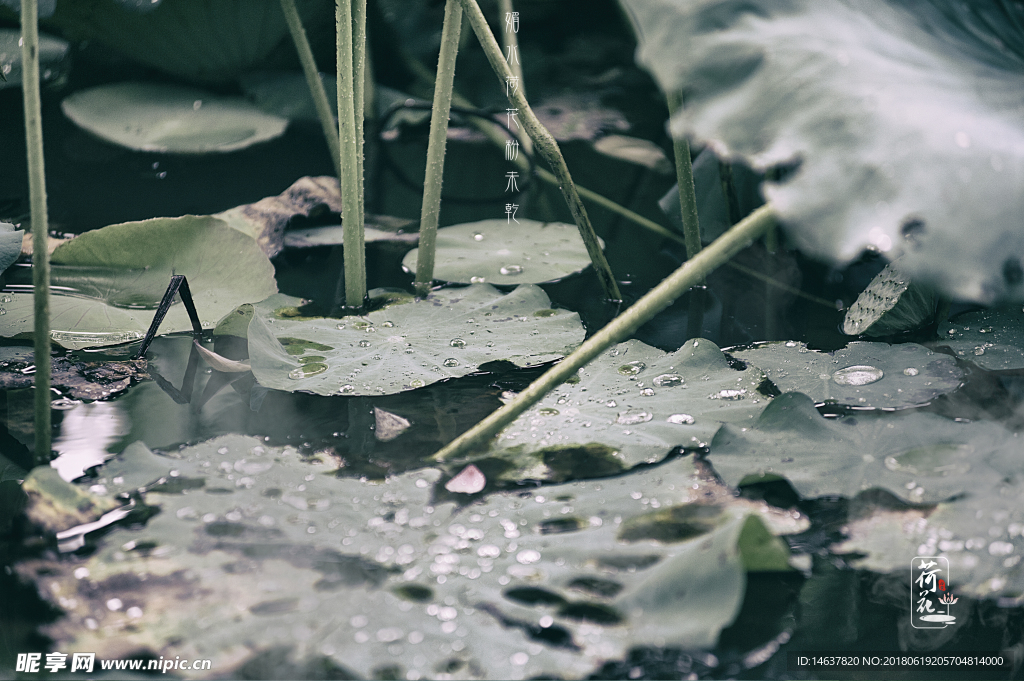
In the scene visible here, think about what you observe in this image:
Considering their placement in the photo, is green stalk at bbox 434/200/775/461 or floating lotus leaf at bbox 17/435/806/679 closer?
floating lotus leaf at bbox 17/435/806/679

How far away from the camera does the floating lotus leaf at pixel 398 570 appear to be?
0.49 metres

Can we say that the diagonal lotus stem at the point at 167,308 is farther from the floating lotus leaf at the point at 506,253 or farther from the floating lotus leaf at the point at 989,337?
the floating lotus leaf at the point at 989,337

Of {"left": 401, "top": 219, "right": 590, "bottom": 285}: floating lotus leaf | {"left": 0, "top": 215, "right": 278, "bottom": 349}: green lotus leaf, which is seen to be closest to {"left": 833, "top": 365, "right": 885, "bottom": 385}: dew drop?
{"left": 401, "top": 219, "right": 590, "bottom": 285}: floating lotus leaf

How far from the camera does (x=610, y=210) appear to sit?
1.51 m

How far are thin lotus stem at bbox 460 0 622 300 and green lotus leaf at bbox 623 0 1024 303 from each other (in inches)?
12.5

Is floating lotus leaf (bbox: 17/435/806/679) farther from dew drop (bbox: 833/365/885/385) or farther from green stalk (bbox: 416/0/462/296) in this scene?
green stalk (bbox: 416/0/462/296)

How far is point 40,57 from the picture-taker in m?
1.57

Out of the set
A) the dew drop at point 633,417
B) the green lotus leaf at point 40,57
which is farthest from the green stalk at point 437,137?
the green lotus leaf at point 40,57

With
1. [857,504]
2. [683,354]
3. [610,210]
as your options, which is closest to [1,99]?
[610,210]

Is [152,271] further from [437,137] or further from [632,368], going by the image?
[632,368]

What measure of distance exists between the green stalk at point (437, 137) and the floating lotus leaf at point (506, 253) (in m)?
0.05

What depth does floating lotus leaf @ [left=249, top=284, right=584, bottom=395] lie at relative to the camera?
33.4 inches

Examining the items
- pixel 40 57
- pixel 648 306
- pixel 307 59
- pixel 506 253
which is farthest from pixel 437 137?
pixel 40 57

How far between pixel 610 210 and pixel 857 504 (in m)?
0.96
